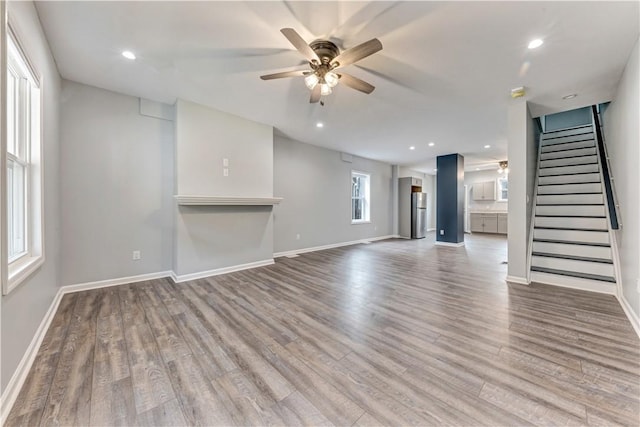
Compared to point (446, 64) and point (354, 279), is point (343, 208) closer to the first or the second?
point (354, 279)

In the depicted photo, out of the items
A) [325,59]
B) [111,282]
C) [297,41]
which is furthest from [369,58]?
[111,282]

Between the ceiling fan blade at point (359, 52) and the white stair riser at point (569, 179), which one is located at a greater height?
the ceiling fan blade at point (359, 52)

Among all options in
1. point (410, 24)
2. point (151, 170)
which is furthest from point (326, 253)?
point (410, 24)

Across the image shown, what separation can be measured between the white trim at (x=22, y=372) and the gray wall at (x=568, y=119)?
943 centimetres

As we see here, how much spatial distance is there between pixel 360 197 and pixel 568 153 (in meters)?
4.74

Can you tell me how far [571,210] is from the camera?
4102mm

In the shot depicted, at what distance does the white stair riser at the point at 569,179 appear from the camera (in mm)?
4344

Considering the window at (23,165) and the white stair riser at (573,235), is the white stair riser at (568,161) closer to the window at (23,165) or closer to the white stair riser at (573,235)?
the white stair riser at (573,235)

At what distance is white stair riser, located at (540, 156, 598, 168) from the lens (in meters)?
4.71

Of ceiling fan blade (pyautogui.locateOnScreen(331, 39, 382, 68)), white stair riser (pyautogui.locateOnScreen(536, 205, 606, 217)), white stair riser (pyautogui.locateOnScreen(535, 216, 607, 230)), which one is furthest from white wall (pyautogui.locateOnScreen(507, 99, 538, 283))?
ceiling fan blade (pyautogui.locateOnScreen(331, 39, 382, 68))

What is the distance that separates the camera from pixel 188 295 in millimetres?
3131

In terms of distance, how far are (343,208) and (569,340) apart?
532 centimetres

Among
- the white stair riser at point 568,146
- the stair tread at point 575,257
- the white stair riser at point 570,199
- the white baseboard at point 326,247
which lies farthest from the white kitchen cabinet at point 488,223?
the stair tread at point 575,257

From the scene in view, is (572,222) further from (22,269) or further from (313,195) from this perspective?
(22,269)
